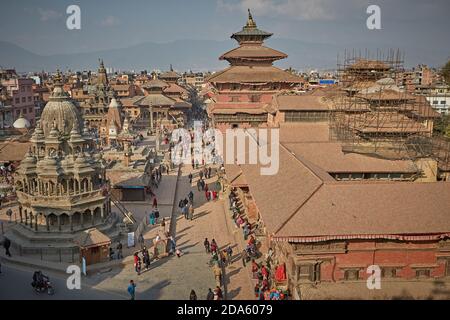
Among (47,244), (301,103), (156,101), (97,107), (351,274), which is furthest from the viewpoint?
(156,101)

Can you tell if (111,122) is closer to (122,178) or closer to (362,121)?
(122,178)

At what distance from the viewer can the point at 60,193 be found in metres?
22.7

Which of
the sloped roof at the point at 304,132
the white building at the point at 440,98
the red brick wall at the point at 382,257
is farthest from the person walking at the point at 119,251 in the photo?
the white building at the point at 440,98

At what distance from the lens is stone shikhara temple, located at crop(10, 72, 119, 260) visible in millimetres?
22094

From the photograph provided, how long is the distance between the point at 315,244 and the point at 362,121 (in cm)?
1011

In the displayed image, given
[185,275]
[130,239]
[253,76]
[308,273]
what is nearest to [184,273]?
[185,275]

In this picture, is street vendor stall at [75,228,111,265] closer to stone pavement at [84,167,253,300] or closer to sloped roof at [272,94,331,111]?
stone pavement at [84,167,253,300]

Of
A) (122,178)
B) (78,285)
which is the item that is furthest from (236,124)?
(78,285)

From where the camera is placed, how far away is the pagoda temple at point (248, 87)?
37.1 meters

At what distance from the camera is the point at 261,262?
19.3 metres

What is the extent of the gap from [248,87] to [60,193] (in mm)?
19869

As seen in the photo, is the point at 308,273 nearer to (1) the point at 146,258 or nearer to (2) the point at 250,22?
(1) the point at 146,258

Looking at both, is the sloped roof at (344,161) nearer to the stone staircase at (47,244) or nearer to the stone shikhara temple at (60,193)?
the stone shikhara temple at (60,193)
